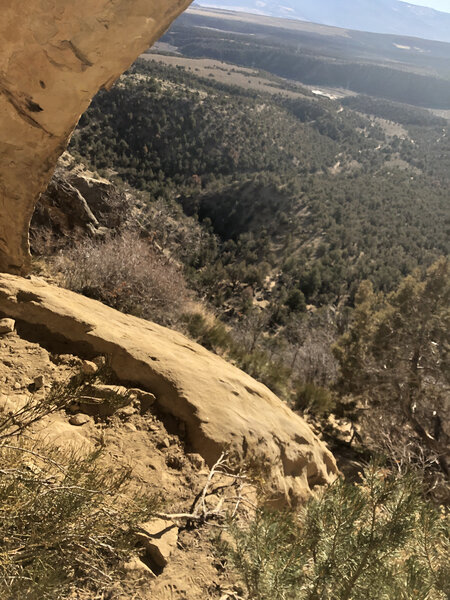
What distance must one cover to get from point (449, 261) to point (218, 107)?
1937 inches

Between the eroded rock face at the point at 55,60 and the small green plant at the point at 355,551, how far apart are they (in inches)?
137

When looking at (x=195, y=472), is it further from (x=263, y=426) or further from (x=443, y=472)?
(x=443, y=472)

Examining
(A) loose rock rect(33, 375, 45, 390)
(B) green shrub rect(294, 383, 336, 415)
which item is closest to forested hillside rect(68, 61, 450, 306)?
(B) green shrub rect(294, 383, 336, 415)

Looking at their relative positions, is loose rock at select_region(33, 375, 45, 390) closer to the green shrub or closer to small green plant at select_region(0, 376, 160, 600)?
small green plant at select_region(0, 376, 160, 600)

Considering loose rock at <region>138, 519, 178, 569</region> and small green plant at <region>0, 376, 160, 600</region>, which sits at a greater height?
small green plant at <region>0, 376, 160, 600</region>

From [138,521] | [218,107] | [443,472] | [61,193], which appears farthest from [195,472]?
[218,107]

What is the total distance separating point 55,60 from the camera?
3.25m

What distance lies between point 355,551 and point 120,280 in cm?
632

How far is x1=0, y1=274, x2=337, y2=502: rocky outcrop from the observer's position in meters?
3.62

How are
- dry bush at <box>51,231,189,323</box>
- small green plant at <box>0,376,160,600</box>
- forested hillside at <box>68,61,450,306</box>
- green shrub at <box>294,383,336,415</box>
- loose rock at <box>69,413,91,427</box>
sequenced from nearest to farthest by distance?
small green plant at <box>0,376,160,600</box> → loose rock at <box>69,413,91,427</box> → dry bush at <box>51,231,189,323</box> → green shrub at <box>294,383,336,415</box> → forested hillside at <box>68,61,450,306</box>

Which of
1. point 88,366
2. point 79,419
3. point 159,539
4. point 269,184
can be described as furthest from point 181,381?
point 269,184

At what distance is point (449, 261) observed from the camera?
788 centimetres

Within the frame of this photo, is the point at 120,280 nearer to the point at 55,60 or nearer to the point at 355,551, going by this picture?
the point at 55,60

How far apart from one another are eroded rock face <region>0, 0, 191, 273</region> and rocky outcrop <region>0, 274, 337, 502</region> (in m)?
1.34
